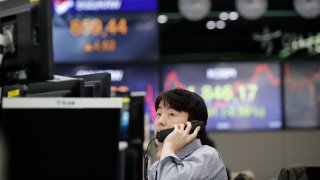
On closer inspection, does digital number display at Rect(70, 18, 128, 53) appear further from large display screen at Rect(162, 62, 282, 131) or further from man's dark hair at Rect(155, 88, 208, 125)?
man's dark hair at Rect(155, 88, 208, 125)

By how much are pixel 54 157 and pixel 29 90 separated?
1.17ft

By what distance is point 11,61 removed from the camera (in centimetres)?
186

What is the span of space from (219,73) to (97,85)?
5868mm

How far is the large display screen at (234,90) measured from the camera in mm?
7707

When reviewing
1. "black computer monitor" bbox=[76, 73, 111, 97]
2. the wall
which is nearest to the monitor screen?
the wall

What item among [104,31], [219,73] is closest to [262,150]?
[219,73]

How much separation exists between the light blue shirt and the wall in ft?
18.3

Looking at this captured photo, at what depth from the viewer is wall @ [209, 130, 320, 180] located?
7707mm

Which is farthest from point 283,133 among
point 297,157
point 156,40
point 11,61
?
point 11,61

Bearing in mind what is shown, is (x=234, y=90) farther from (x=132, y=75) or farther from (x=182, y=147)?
(x=182, y=147)

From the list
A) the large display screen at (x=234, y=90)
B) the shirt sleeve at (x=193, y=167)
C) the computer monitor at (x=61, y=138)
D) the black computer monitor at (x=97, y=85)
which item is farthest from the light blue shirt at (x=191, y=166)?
the large display screen at (x=234, y=90)

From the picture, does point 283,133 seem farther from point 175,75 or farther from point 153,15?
point 153,15

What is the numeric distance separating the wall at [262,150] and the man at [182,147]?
18.1ft

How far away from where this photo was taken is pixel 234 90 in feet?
25.4
